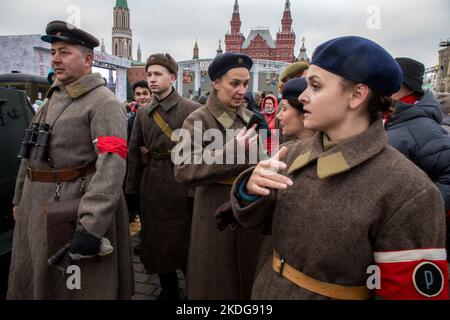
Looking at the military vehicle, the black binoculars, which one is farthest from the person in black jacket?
the military vehicle

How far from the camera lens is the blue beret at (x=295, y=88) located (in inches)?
85.4

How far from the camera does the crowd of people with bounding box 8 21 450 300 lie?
1.12m

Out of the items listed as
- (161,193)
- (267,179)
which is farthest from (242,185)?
(161,193)

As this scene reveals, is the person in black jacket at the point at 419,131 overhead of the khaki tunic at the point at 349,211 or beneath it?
overhead

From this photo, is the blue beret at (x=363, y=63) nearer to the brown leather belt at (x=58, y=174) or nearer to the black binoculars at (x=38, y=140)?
the brown leather belt at (x=58, y=174)

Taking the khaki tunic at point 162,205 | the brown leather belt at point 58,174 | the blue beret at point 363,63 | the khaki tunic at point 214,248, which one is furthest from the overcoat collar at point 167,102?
the blue beret at point 363,63

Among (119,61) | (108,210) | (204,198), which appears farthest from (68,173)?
(119,61)

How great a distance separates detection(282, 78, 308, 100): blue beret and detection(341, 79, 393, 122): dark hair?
36.2 inches

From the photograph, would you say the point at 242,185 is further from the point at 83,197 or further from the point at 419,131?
the point at 419,131

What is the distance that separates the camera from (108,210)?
5.98ft

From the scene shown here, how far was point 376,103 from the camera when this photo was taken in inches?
49.5

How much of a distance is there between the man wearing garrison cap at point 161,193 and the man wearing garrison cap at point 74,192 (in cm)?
87

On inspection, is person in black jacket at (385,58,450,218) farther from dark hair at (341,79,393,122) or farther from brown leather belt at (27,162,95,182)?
brown leather belt at (27,162,95,182)
